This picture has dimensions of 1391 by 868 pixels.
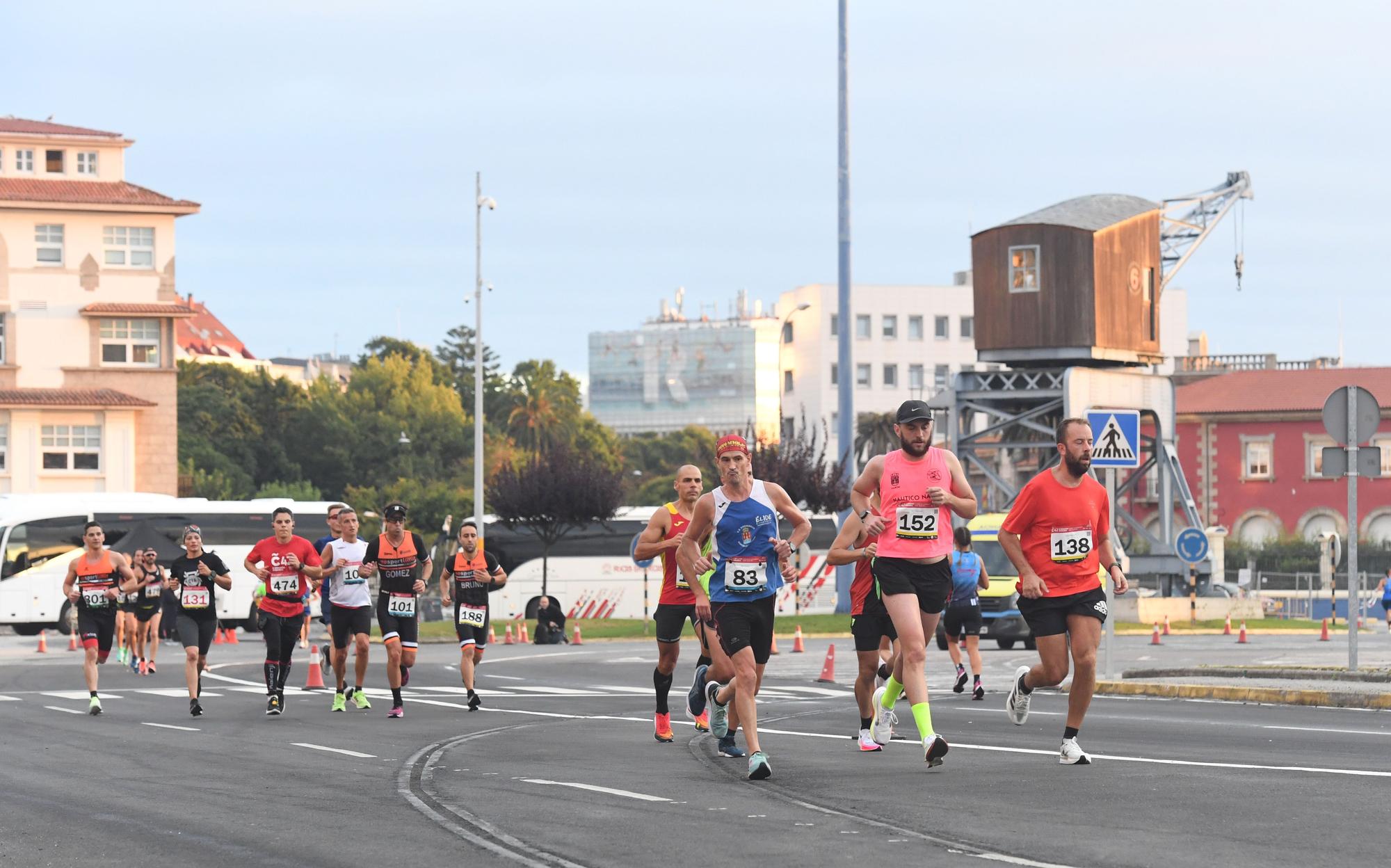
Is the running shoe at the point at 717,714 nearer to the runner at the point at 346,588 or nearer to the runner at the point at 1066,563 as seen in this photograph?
the runner at the point at 1066,563

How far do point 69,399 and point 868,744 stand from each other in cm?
6115

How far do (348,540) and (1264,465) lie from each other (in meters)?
72.2

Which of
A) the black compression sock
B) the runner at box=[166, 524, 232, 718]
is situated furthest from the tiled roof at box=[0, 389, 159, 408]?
the black compression sock

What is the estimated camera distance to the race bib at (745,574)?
12.0m

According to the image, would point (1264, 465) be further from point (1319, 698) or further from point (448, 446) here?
point (1319, 698)

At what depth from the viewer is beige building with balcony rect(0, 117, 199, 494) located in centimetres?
6994

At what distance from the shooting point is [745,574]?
1197 centimetres

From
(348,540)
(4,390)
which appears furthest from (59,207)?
(348,540)

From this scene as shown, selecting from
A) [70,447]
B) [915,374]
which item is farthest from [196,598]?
[915,374]

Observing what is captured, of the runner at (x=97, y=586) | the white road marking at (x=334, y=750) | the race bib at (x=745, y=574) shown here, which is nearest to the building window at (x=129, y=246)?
the runner at (x=97, y=586)

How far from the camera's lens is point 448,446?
114812 millimetres

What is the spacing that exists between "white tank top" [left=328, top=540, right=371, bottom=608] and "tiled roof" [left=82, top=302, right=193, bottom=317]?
178ft

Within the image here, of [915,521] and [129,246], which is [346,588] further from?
[129,246]

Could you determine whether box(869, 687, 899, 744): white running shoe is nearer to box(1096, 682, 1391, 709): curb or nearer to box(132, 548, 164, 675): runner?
box(1096, 682, 1391, 709): curb
